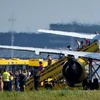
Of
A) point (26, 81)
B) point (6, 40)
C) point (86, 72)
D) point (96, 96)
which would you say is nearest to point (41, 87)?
point (26, 81)

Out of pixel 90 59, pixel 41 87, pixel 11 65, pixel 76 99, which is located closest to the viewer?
pixel 76 99

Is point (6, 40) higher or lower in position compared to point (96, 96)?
higher

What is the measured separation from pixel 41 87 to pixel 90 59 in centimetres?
718

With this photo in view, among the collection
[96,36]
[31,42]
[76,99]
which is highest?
[31,42]

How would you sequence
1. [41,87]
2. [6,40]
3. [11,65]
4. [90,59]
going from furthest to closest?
1. [6,40]
2. [11,65]
3. [41,87]
4. [90,59]

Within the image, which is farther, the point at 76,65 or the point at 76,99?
the point at 76,65

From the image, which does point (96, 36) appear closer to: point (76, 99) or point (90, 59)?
point (90, 59)

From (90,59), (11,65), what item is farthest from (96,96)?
(11,65)

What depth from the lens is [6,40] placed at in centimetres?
18500

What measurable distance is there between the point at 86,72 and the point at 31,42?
142 m

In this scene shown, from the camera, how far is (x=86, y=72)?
4744 centimetres

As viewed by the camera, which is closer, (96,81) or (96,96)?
(96,96)

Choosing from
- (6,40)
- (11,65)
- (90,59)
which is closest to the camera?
(90,59)

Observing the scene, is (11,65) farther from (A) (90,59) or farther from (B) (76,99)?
(B) (76,99)
